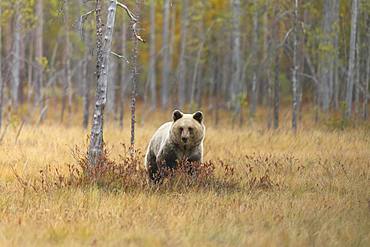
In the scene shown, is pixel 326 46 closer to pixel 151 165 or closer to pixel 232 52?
pixel 232 52

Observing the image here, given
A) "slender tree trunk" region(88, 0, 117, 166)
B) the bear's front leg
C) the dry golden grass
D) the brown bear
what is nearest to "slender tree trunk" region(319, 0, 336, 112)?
the dry golden grass

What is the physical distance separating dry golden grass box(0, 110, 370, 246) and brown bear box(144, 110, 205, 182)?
2.05 ft

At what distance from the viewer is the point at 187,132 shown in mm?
8664

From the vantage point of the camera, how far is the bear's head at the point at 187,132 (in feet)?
28.6

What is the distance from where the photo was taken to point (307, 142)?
1459cm

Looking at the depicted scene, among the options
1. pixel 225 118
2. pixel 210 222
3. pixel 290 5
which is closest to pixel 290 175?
pixel 210 222

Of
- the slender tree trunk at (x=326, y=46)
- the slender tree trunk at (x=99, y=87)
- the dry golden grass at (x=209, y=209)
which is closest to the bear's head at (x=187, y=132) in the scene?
the dry golden grass at (x=209, y=209)

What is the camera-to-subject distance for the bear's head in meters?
8.72

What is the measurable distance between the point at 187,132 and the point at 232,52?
22.8 m

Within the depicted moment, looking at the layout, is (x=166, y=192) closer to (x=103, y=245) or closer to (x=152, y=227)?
(x=152, y=227)

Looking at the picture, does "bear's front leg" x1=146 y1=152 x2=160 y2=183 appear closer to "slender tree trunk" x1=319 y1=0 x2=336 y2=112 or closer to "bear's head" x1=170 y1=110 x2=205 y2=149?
"bear's head" x1=170 y1=110 x2=205 y2=149

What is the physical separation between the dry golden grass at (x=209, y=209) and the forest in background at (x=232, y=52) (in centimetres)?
238

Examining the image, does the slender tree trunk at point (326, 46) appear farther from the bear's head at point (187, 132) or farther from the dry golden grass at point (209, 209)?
the bear's head at point (187, 132)

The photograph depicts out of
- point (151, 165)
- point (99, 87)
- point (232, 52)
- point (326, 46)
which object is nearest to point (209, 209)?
point (151, 165)
